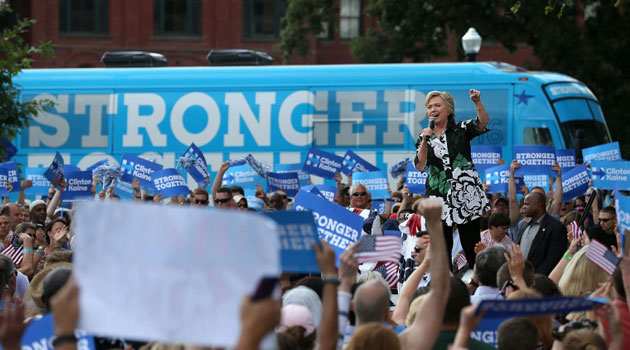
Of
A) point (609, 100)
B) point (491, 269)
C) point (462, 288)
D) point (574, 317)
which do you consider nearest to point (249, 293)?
point (462, 288)

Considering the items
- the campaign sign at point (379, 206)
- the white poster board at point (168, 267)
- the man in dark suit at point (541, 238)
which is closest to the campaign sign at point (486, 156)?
the campaign sign at point (379, 206)

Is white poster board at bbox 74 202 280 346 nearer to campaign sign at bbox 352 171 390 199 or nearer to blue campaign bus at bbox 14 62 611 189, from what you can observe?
campaign sign at bbox 352 171 390 199

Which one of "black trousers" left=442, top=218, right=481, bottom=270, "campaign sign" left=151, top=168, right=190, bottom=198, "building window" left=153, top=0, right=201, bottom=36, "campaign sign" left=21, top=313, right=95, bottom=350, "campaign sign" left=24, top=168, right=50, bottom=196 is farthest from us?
"building window" left=153, top=0, right=201, bottom=36

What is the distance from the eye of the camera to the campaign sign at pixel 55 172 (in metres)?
A: 16.0

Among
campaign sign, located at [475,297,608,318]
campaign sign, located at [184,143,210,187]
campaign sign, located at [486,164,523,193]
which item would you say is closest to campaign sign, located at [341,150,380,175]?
campaign sign, located at [184,143,210,187]

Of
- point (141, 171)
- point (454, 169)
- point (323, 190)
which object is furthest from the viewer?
point (141, 171)

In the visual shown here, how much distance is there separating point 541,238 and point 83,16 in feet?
112

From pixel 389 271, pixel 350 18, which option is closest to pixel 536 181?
pixel 389 271

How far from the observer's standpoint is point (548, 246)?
10773 millimetres

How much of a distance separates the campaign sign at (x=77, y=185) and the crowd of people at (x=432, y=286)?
4.68m

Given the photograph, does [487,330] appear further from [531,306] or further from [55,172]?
[55,172]

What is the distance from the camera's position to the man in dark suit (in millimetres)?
10750

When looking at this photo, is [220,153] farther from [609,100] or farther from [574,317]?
[574,317]

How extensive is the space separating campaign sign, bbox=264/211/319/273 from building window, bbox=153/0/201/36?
3891 centimetres
